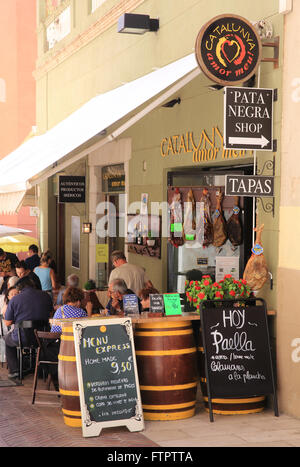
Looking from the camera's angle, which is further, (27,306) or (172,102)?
(172,102)

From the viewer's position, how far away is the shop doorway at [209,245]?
897 centimetres

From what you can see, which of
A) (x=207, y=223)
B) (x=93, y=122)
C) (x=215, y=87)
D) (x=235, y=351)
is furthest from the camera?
(x=93, y=122)

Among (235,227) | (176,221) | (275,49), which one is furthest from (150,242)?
(275,49)

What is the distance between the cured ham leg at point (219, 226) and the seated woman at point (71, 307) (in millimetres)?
2042

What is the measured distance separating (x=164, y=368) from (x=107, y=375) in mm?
607

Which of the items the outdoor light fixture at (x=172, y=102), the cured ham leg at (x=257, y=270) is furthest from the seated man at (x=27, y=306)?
the outdoor light fixture at (x=172, y=102)

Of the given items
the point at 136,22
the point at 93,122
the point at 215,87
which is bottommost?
the point at 93,122

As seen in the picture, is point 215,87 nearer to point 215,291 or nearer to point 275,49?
point 275,49

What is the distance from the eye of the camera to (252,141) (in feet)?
24.6

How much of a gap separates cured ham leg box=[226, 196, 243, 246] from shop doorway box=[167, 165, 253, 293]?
0.04 metres

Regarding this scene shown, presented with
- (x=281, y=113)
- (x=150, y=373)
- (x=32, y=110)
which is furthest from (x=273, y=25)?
(x=32, y=110)

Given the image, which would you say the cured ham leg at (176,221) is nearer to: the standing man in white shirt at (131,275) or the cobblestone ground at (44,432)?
the standing man in white shirt at (131,275)

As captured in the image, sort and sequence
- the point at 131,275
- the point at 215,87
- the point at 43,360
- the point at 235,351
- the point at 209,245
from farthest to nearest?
the point at 131,275, the point at 209,245, the point at 215,87, the point at 43,360, the point at 235,351
